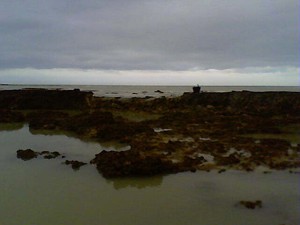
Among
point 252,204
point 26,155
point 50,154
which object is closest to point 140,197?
point 252,204

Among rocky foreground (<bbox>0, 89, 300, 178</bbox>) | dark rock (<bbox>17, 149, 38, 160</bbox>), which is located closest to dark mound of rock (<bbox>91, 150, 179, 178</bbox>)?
rocky foreground (<bbox>0, 89, 300, 178</bbox>)

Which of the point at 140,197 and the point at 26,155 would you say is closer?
the point at 140,197

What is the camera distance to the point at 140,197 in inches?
267

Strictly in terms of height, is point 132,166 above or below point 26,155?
above

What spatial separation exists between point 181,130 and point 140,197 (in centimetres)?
885

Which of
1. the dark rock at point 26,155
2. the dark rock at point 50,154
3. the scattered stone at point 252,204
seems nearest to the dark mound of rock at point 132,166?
the dark rock at point 50,154

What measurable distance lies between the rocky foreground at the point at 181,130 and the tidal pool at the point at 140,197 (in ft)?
2.38

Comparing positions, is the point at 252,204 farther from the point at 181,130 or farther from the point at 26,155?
the point at 181,130

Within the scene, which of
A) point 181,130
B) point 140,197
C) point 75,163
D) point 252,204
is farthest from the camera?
point 181,130

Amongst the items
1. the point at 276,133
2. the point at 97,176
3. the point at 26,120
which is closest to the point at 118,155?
the point at 97,176

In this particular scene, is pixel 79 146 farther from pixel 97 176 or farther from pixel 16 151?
pixel 97 176

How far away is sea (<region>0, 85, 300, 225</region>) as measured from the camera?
5.73 meters

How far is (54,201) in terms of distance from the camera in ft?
21.2

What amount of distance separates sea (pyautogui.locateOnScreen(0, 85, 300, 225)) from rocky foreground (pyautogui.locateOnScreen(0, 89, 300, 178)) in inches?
27.2
